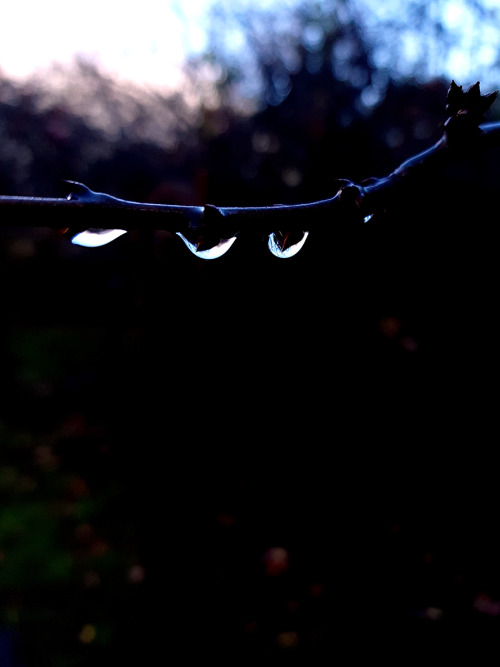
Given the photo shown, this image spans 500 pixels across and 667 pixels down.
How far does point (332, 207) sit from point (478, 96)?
0.31 metres

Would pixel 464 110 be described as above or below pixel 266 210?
above

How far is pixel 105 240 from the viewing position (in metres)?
0.78

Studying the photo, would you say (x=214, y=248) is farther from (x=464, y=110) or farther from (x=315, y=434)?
(x=315, y=434)

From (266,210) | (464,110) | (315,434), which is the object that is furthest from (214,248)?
(315,434)

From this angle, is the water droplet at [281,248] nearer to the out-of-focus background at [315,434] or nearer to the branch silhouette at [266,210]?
the branch silhouette at [266,210]

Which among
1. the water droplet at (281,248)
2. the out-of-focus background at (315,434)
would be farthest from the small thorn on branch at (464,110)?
the out-of-focus background at (315,434)

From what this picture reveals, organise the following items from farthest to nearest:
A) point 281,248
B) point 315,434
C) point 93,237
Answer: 1. point 315,434
2. point 281,248
3. point 93,237

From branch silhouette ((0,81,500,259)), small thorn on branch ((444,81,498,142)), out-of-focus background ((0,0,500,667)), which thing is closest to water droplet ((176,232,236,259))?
branch silhouette ((0,81,500,259))

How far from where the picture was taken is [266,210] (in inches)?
31.2

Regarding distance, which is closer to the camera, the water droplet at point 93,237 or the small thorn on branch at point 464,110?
the water droplet at point 93,237

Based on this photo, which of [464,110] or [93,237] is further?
[464,110]

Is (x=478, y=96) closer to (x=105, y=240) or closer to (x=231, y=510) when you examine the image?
(x=105, y=240)

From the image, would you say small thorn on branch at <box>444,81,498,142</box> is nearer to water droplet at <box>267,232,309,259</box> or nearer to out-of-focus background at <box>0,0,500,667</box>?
water droplet at <box>267,232,309,259</box>

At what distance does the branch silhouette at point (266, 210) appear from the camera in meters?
0.68
